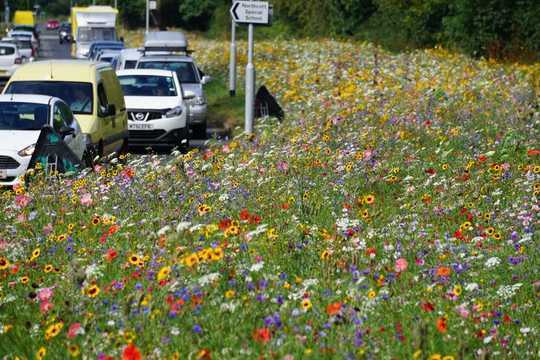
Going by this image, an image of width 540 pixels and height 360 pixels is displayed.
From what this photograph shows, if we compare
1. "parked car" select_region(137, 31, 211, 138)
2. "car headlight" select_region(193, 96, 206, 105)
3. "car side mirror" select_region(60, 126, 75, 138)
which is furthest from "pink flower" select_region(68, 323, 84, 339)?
"car headlight" select_region(193, 96, 206, 105)

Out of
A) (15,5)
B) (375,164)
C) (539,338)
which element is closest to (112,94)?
(375,164)

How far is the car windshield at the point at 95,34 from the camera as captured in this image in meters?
64.6

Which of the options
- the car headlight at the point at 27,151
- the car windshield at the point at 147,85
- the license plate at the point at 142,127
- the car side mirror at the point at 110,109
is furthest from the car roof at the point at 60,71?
the car windshield at the point at 147,85

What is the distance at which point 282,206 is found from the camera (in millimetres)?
9359

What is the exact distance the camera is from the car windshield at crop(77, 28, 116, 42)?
64562mm

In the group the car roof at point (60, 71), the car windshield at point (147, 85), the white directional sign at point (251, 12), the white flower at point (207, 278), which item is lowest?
the car windshield at point (147, 85)

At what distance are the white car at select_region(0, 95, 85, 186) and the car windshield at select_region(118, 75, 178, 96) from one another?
23.5ft

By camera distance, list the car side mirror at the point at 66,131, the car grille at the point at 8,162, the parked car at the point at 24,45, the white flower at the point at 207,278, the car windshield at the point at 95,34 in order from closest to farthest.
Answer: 1. the white flower at the point at 207,278
2. the car grille at the point at 8,162
3. the car side mirror at the point at 66,131
4. the parked car at the point at 24,45
5. the car windshield at the point at 95,34

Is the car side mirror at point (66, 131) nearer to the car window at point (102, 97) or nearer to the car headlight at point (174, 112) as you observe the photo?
the car window at point (102, 97)

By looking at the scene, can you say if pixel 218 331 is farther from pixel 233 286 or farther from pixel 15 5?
pixel 15 5

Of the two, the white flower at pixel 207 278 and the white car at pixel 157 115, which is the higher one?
the white flower at pixel 207 278

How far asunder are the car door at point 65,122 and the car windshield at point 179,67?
1134 centimetres

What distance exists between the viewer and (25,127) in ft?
48.6

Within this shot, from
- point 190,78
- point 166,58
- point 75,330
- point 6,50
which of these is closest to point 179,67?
point 166,58
